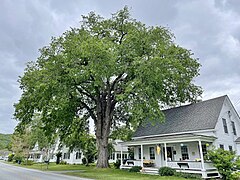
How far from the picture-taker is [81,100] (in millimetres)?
25000

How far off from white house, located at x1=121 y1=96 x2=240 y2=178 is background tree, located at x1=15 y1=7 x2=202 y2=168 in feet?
8.04

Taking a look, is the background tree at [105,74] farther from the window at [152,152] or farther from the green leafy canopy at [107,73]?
the window at [152,152]

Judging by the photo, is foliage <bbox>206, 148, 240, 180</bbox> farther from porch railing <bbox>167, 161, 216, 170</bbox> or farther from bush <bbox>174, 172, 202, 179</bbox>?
bush <bbox>174, 172, 202, 179</bbox>

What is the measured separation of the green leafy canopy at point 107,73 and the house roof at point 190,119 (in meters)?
2.01

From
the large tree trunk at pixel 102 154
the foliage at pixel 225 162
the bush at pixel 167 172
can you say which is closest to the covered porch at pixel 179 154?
the bush at pixel 167 172

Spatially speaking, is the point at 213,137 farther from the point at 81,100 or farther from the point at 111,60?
the point at 81,100

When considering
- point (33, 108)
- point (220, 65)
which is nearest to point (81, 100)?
point (33, 108)

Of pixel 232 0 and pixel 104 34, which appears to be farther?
pixel 104 34

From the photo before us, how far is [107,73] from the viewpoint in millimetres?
19422

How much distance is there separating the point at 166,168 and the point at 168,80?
27.8 feet

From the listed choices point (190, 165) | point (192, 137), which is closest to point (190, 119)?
point (192, 137)

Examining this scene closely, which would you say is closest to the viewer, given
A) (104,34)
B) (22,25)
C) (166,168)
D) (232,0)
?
(232,0)

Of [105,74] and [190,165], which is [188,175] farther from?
[105,74]

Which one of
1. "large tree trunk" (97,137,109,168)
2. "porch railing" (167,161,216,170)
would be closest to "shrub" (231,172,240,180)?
"porch railing" (167,161,216,170)
